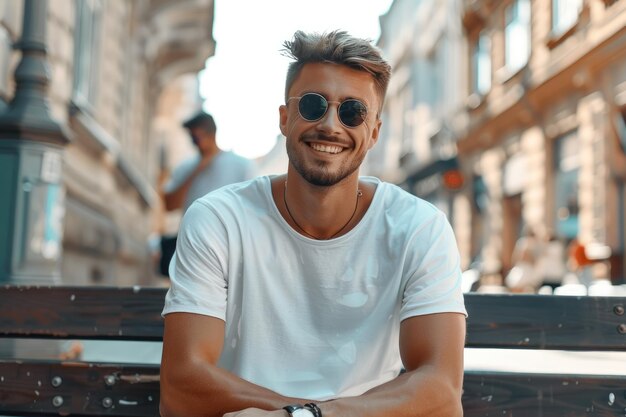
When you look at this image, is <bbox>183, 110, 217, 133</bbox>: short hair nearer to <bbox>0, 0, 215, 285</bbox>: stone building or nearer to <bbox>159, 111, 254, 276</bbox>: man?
<bbox>159, 111, 254, 276</bbox>: man

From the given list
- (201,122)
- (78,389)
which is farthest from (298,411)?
(201,122)

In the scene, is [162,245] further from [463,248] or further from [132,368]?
[463,248]

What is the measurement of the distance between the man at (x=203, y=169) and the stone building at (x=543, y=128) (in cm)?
783

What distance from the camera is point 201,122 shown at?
5.98 meters

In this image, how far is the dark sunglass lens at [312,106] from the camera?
237cm

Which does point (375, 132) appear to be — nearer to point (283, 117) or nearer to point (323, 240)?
point (283, 117)

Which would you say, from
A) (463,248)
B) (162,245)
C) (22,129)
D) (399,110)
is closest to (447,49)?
(463,248)

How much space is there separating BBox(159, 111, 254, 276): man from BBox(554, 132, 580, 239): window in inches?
381

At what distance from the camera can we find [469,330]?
2574 mm

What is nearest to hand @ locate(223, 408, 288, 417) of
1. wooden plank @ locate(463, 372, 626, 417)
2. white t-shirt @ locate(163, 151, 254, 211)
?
wooden plank @ locate(463, 372, 626, 417)

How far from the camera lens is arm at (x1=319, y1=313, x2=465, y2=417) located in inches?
80.9

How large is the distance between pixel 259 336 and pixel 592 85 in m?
12.3

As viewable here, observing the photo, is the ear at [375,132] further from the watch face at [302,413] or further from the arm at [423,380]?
the watch face at [302,413]

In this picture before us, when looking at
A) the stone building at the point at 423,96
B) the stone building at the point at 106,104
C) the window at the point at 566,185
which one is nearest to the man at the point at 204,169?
the stone building at the point at 106,104
